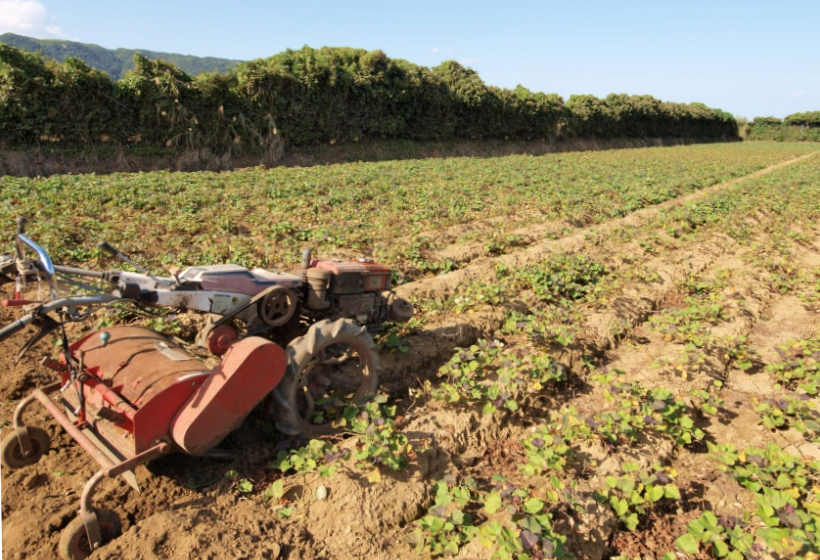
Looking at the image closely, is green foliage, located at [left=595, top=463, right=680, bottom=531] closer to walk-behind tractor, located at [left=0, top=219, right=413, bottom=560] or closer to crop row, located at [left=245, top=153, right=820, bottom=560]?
crop row, located at [left=245, top=153, right=820, bottom=560]

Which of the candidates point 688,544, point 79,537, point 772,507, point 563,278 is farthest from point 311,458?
point 563,278

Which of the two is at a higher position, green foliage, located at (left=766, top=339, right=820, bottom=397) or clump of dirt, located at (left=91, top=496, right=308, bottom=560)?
green foliage, located at (left=766, top=339, right=820, bottom=397)

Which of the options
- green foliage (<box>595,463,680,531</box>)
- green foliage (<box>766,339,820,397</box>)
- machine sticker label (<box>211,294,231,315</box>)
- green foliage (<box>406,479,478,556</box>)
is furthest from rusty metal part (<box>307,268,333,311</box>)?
green foliage (<box>766,339,820,397</box>)

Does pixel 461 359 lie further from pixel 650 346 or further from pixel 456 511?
pixel 650 346

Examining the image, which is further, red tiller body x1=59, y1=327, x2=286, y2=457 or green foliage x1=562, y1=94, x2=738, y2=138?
green foliage x1=562, y1=94, x2=738, y2=138

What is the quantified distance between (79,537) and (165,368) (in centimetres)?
102

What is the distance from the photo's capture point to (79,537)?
112 inches

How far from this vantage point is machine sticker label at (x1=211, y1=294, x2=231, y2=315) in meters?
3.67

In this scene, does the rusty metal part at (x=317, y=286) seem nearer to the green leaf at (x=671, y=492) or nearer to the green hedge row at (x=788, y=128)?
the green leaf at (x=671, y=492)

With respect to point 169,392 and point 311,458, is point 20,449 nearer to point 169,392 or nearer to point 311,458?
point 169,392

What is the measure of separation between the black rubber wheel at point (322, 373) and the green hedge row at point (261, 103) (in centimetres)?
1486

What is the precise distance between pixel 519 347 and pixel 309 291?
228 cm

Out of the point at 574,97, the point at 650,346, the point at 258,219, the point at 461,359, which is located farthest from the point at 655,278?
the point at 574,97

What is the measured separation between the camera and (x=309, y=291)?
4.34 meters
